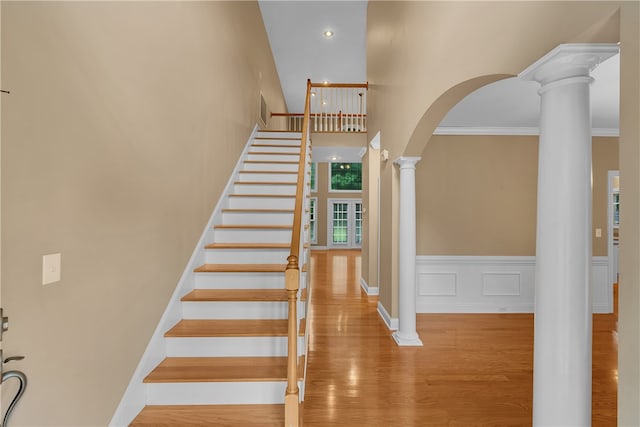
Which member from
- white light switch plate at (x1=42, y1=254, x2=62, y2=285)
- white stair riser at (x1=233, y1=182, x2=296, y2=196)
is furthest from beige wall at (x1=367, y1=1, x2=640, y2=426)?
white light switch plate at (x1=42, y1=254, x2=62, y2=285)

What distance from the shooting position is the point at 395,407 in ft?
7.82

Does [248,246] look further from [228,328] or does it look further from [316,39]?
[316,39]

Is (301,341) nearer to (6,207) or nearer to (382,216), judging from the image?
(6,207)

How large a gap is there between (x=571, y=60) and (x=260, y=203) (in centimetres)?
319

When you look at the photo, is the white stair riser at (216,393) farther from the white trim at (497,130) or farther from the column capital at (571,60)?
the white trim at (497,130)

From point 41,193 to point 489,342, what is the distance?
4102 millimetres

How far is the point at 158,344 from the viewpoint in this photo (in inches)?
86.6

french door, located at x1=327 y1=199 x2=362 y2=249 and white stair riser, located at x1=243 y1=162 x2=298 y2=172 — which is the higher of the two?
white stair riser, located at x1=243 y1=162 x2=298 y2=172

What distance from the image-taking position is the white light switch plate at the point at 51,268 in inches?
52.0

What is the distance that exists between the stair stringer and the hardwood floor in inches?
43.5


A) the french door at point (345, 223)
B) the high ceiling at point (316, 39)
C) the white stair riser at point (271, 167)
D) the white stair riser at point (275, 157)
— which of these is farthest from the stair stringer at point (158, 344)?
the french door at point (345, 223)

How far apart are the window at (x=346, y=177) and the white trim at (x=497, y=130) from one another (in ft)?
27.2

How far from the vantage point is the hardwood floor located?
2316 millimetres

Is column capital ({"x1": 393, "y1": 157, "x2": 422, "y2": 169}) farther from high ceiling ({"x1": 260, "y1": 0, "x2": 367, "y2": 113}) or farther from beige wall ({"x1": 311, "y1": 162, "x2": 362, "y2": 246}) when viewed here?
beige wall ({"x1": 311, "y1": 162, "x2": 362, "y2": 246})
